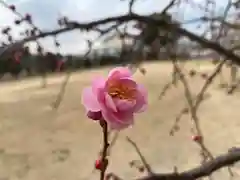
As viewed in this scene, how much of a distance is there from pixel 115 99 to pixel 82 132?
0.79 metres

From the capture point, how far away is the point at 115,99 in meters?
0.37

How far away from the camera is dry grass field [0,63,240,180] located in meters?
1.09

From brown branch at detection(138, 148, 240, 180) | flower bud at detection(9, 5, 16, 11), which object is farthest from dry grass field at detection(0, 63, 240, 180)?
brown branch at detection(138, 148, 240, 180)

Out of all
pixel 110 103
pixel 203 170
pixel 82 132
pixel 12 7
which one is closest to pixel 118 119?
pixel 110 103

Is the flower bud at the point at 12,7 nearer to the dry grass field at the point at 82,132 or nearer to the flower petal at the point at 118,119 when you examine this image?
the dry grass field at the point at 82,132

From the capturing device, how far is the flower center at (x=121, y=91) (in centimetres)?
38

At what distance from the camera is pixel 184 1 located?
3.12ft

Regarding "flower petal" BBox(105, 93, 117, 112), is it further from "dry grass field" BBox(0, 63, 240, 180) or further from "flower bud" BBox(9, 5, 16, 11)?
"dry grass field" BBox(0, 63, 240, 180)

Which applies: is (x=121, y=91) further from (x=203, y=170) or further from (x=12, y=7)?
(x=12, y=7)

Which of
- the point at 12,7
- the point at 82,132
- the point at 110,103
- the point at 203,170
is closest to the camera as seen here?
the point at 110,103

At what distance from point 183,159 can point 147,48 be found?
0.29m

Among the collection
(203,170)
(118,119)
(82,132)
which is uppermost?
(118,119)

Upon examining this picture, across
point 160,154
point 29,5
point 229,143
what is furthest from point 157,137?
point 29,5

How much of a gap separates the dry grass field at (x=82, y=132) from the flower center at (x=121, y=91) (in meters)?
0.65
